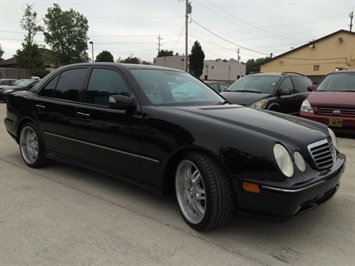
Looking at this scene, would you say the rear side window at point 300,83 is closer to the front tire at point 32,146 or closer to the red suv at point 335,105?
the red suv at point 335,105

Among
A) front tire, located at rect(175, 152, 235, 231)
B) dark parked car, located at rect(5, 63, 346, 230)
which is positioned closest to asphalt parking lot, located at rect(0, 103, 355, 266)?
front tire, located at rect(175, 152, 235, 231)

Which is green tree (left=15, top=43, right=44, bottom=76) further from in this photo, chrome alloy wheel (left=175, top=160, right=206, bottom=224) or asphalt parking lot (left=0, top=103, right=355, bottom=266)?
chrome alloy wheel (left=175, top=160, right=206, bottom=224)

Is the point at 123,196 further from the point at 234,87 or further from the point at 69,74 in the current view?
the point at 234,87

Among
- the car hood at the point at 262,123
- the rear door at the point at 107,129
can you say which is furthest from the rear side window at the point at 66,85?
the car hood at the point at 262,123

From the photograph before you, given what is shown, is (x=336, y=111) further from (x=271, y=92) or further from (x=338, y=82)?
(x=271, y=92)

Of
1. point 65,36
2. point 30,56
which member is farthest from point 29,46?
point 65,36

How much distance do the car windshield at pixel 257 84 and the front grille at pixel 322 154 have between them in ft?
16.9

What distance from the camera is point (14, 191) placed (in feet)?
13.9

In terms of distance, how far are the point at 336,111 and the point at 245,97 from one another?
1.87 metres

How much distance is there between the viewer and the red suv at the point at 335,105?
725cm

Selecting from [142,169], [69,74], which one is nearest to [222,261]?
[142,169]

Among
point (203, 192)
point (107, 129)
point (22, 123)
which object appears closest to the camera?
point (203, 192)

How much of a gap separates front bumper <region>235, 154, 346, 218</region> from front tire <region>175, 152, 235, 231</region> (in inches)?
4.8

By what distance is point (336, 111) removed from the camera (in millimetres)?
7379
